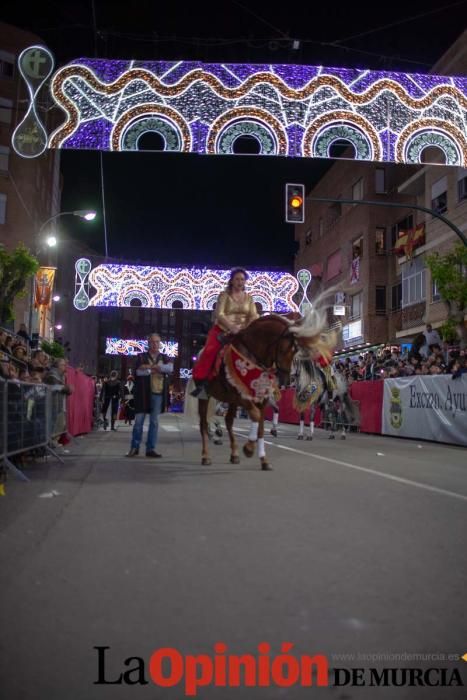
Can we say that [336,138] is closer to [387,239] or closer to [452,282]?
[452,282]

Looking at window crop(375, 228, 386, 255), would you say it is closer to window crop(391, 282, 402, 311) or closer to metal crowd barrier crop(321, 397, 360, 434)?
window crop(391, 282, 402, 311)

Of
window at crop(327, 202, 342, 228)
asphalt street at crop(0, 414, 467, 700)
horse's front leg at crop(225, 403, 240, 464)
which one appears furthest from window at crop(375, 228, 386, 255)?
asphalt street at crop(0, 414, 467, 700)

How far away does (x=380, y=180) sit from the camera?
43.9 m

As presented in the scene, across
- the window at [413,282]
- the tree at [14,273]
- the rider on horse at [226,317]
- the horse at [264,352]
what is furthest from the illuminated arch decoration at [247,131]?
the window at [413,282]

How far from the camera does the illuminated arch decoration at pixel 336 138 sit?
21.8 m

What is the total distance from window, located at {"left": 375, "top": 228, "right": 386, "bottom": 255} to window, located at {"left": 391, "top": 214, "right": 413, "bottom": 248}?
2.14 feet

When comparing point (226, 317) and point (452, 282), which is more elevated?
point (452, 282)

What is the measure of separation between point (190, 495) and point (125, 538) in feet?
6.61

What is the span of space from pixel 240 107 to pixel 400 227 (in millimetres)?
22216

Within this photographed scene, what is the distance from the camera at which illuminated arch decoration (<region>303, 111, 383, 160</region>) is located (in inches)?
858

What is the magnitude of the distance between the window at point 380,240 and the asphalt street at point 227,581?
123 feet

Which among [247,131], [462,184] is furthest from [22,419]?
[462,184]

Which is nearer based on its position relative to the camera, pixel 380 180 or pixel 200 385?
pixel 200 385

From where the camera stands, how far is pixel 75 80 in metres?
21.5
